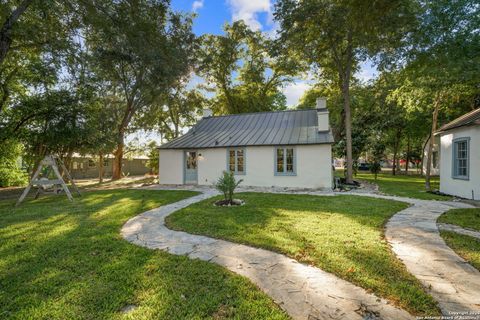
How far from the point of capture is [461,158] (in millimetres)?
9602

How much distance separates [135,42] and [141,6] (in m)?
1.17

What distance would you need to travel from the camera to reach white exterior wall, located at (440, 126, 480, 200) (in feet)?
28.6

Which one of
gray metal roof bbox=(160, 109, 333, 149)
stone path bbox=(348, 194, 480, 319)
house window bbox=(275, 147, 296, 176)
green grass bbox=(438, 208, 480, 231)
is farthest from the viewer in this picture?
Answer: gray metal roof bbox=(160, 109, 333, 149)

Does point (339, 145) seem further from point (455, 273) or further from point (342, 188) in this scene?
point (455, 273)

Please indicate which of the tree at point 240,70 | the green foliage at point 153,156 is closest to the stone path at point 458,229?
the tree at point 240,70

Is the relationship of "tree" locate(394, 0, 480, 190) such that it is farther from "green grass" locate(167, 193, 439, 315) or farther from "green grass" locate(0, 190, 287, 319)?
"green grass" locate(0, 190, 287, 319)

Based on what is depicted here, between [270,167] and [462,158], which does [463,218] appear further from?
[270,167]

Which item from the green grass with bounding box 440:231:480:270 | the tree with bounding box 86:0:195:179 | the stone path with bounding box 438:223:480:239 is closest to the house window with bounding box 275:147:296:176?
the tree with bounding box 86:0:195:179

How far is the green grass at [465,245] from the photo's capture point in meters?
3.56

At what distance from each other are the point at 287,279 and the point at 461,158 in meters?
10.9

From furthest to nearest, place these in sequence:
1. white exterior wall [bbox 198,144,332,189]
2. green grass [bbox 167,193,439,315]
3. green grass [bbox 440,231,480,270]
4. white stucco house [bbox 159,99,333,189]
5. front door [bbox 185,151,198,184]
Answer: front door [bbox 185,151,198,184] < white stucco house [bbox 159,99,333,189] < white exterior wall [bbox 198,144,332,189] < green grass [bbox 440,231,480,270] < green grass [bbox 167,193,439,315]

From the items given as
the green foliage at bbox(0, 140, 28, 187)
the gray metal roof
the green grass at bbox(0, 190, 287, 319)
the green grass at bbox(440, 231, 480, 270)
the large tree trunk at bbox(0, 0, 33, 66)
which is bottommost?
the green grass at bbox(0, 190, 287, 319)

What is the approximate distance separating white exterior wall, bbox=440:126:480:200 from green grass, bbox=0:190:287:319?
10.5 meters

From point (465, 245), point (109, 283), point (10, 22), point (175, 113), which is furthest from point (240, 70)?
point (109, 283)
